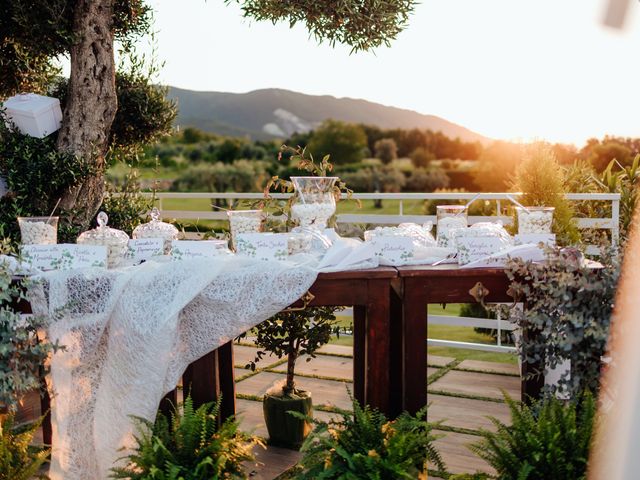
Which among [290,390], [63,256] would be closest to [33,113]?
[63,256]

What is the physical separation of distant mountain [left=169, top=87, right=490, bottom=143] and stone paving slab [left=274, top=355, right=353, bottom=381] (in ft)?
44.1

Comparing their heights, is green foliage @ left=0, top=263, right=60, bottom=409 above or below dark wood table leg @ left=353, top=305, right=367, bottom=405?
above

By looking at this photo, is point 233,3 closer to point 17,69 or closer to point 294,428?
point 17,69

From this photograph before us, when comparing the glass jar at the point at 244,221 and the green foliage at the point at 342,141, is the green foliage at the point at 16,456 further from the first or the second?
the green foliage at the point at 342,141

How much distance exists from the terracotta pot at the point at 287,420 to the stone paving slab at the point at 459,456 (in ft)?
1.79

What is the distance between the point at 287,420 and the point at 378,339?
88 centimetres

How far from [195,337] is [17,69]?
223 centimetres

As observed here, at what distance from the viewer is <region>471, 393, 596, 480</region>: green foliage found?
67.7 inches

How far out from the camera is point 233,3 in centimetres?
330

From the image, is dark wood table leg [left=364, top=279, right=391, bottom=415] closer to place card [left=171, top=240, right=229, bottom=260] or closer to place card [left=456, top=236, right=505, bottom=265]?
place card [left=456, top=236, right=505, bottom=265]

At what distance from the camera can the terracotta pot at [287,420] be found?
2773 millimetres

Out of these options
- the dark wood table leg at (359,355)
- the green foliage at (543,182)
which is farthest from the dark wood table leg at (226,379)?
the green foliage at (543,182)

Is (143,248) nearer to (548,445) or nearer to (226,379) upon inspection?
(226,379)

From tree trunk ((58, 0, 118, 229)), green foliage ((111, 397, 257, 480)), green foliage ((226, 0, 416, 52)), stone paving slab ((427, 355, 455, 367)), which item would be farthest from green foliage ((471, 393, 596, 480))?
stone paving slab ((427, 355, 455, 367))
